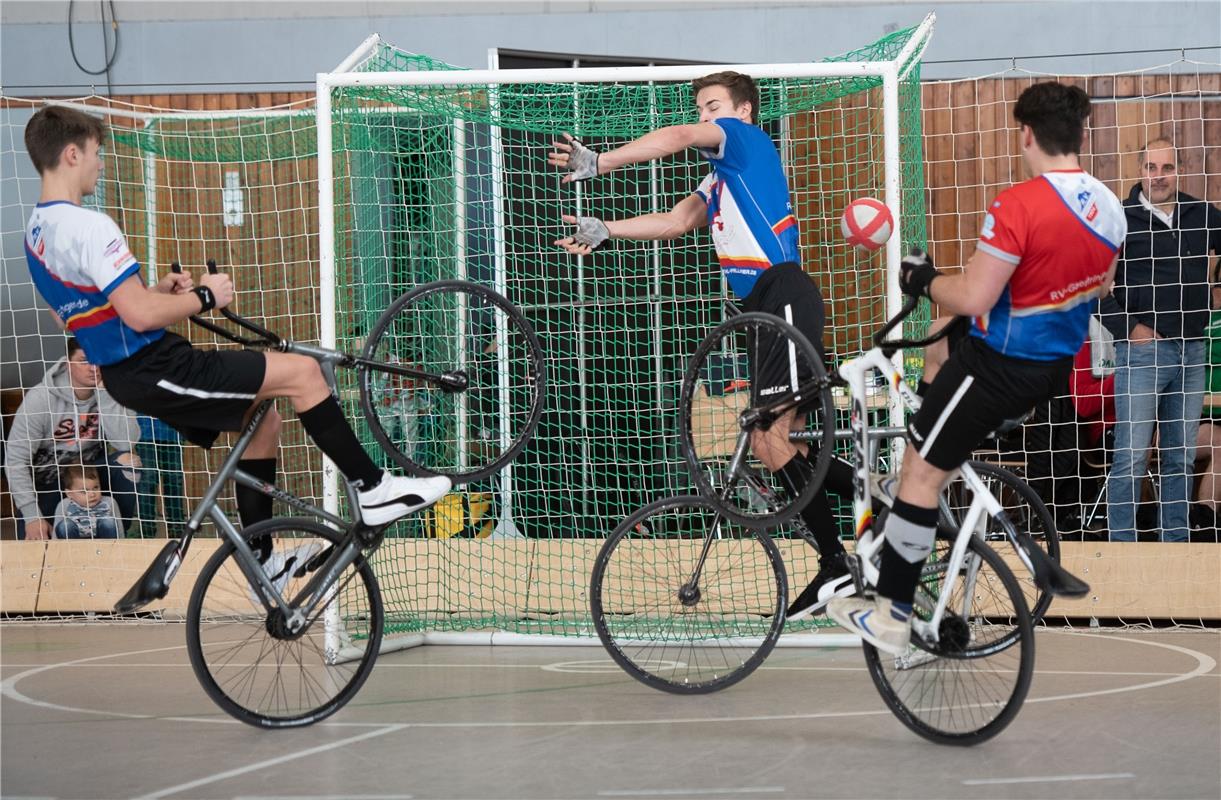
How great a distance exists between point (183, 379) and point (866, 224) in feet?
7.80

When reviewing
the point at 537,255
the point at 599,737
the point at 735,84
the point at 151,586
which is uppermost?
the point at 735,84

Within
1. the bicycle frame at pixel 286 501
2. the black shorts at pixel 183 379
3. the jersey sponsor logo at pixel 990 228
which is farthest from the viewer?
the bicycle frame at pixel 286 501

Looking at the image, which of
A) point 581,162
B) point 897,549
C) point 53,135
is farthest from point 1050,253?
point 53,135

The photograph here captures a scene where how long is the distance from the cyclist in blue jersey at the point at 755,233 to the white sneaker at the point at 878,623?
331 millimetres

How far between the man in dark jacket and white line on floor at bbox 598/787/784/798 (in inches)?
153

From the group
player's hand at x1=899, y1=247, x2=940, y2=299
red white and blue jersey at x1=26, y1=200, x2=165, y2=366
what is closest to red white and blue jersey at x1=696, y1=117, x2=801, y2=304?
player's hand at x1=899, y1=247, x2=940, y2=299

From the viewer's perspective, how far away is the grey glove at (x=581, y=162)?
438 cm

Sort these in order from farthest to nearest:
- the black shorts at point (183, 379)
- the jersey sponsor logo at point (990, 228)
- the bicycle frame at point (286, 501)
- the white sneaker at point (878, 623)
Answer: the bicycle frame at point (286, 501), the black shorts at point (183, 379), the white sneaker at point (878, 623), the jersey sponsor logo at point (990, 228)

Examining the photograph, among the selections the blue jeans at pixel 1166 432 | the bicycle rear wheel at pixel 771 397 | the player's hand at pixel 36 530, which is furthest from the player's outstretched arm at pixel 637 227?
the player's hand at pixel 36 530

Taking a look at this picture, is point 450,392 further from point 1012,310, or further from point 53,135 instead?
point 1012,310

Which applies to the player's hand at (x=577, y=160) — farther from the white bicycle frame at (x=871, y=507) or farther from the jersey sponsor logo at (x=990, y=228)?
the jersey sponsor logo at (x=990, y=228)

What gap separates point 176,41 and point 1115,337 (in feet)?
22.9

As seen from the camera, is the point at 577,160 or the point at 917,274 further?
the point at 577,160

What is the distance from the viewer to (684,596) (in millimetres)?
4984
